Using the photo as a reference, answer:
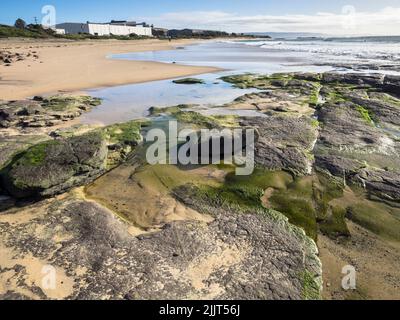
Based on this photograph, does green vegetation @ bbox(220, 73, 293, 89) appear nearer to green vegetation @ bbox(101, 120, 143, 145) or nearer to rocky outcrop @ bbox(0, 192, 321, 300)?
green vegetation @ bbox(101, 120, 143, 145)

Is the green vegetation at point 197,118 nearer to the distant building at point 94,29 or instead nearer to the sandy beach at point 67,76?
the sandy beach at point 67,76

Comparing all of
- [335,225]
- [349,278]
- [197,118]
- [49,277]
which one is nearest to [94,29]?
[197,118]

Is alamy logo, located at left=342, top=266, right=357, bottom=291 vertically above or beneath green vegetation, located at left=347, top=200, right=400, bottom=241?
beneath

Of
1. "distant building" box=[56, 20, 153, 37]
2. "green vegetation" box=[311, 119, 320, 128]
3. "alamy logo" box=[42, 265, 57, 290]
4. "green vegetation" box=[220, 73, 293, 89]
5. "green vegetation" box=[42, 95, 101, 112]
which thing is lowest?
"alamy logo" box=[42, 265, 57, 290]

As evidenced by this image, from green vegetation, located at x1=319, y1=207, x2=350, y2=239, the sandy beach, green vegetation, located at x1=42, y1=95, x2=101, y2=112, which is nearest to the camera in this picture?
green vegetation, located at x1=319, y1=207, x2=350, y2=239

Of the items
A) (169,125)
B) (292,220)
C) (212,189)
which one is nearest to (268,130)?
(169,125)

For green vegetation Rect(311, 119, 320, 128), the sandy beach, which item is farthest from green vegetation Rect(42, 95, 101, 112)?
green vegetation Rect(311, 119, 320, 128)
